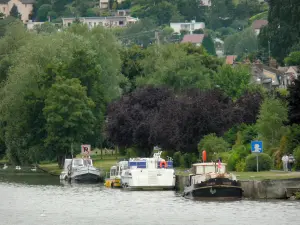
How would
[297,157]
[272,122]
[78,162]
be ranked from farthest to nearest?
[78,162] → [272,122] → [297,157]

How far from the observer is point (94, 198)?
8575cm

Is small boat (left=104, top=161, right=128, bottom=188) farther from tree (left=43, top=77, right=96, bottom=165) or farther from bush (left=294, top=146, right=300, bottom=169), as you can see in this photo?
tree (left=43, top=77, right=96, bottom=165)

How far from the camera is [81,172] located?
10662 cm

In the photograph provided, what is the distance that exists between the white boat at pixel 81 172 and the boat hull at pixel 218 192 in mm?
25994

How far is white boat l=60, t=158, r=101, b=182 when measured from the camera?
106062 millimetres

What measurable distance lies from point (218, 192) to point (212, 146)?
19.1 metres

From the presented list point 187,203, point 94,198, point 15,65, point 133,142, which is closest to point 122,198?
point 94,198

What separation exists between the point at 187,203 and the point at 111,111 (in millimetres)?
46671

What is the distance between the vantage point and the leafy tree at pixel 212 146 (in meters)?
98.2

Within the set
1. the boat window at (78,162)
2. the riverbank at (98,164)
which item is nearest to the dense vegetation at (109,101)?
the riverbank at (98,164)

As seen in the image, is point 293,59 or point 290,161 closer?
point 290,161

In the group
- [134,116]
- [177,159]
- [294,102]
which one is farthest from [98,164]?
[294,102]

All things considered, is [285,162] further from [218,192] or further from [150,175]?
[150,175]

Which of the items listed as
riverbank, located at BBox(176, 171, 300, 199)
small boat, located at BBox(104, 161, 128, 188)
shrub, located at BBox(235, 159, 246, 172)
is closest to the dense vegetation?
shrub, located at BBox(235, 159, 246, 172)
